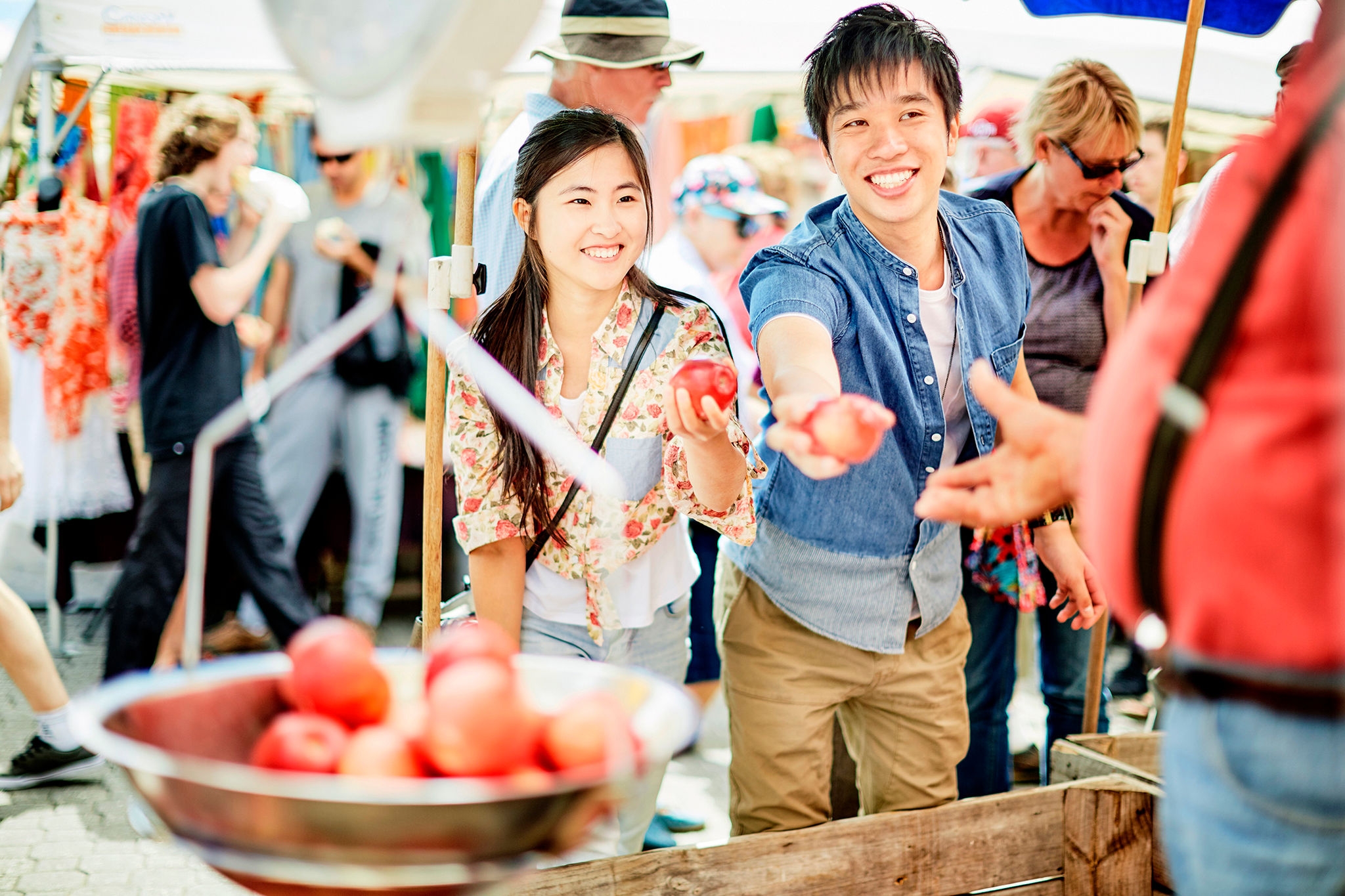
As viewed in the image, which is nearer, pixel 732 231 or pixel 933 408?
pixel 933 408

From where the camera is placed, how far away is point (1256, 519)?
0.87 meters

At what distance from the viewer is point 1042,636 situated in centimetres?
306

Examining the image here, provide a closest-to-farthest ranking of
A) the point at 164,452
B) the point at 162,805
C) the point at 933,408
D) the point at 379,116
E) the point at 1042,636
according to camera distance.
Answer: the point at 162,805 < the point at 379,116 < the point at 933,408 < the point at 1042,636 < the point at 164,452

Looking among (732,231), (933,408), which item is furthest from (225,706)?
(732,231)

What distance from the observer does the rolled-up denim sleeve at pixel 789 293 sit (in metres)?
1.88

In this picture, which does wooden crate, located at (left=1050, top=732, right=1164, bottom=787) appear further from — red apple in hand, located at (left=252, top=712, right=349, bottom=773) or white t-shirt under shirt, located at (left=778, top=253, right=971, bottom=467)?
red apple in hand, located at (left=252, top=712, right=349, bottom=773)

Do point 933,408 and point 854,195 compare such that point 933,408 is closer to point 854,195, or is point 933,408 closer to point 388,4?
point 854,195

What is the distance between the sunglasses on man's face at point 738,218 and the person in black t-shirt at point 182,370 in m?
1.69

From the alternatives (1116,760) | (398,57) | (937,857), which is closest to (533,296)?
(398,57)

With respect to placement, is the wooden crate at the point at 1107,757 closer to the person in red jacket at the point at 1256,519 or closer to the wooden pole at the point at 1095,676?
the wooden pole at the point at 1095,676

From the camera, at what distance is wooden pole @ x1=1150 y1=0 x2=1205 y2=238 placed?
2.41m

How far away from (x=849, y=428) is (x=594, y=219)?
853mm

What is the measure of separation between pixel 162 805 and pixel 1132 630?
844 millimetres

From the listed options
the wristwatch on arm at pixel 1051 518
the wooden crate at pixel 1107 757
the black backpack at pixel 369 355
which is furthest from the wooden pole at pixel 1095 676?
the black backpack at pixel 369 355
